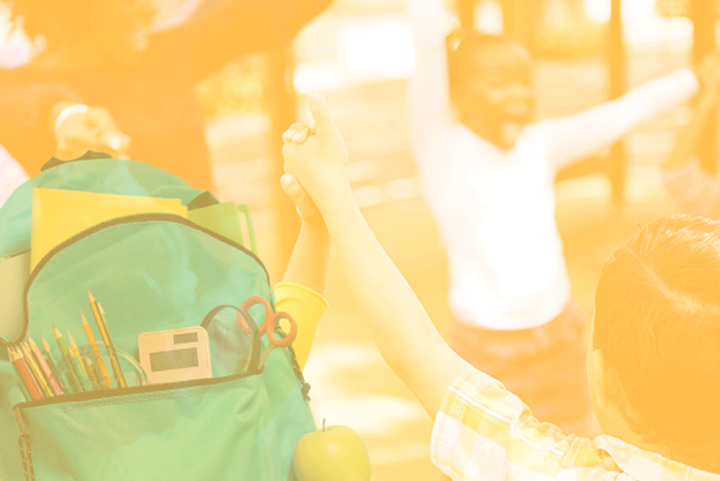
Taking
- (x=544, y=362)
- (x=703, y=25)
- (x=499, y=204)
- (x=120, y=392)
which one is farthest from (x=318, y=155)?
(x=703, y=25)

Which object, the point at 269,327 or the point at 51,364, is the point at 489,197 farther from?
the point at 51,364

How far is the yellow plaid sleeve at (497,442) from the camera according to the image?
0.59m

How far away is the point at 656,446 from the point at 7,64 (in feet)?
2.44

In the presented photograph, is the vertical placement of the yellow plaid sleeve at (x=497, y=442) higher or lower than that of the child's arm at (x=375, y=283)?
lower

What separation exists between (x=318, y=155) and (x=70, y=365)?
0.28 metres

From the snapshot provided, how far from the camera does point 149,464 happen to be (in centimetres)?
65

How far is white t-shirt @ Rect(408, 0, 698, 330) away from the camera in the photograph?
100cm

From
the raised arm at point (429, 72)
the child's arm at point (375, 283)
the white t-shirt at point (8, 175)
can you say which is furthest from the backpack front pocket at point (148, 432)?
the raised arm at point (429, 72)

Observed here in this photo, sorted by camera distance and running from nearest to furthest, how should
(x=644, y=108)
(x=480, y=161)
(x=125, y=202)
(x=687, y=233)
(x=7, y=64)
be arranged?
(x=687, y=233), (x=125, y=202), (x=7, y=64), (x=480, y=161), (x=644, y=108)

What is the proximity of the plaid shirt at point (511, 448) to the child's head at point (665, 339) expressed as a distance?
0.03 metres

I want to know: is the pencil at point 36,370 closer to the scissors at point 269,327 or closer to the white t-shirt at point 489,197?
Answer: the scissors at point 269,327

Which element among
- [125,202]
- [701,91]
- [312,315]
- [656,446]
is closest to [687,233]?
[656,446]

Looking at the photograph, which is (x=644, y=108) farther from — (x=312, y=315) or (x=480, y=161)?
(x=312, y=315)

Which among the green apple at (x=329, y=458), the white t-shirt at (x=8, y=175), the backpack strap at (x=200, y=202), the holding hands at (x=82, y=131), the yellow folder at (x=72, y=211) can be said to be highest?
the holding hands at (x=82, y=131)
